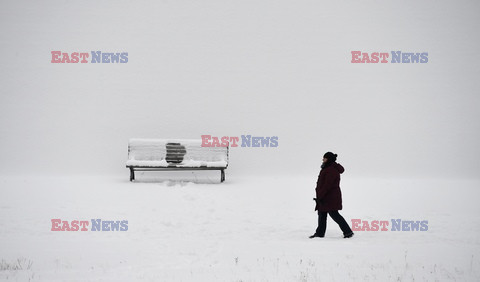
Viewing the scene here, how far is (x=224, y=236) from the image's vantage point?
495 cm

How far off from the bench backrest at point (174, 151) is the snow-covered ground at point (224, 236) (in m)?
0.79

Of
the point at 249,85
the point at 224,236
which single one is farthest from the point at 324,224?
the point at 249,85

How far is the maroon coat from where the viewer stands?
186 inches

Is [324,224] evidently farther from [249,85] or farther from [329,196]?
[249,85]

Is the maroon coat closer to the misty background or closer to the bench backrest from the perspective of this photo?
the bench backrest

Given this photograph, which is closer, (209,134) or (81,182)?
(81,182)

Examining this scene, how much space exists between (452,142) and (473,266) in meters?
8.23

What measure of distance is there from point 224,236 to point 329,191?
1.45 m

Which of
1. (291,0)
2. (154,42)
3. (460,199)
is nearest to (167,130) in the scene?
(154,42)

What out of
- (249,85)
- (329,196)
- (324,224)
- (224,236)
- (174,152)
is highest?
(249,85)

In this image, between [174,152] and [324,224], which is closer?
[324,224]

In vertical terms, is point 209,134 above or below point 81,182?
above

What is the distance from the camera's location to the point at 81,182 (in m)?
8.59

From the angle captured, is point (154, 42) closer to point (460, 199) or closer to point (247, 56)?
point (247, 56)
